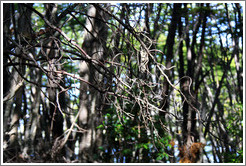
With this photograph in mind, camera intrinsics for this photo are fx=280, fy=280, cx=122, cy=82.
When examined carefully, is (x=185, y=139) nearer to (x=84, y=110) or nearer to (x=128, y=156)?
(x=128, y=156)

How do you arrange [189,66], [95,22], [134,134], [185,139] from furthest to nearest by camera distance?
[189,66] < [185,139] < [134,134] < [95,22]

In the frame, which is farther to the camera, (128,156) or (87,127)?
(128,156)

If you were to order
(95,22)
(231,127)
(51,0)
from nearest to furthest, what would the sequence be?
1. (51,0)
2. (95,22)
3. (231,127)

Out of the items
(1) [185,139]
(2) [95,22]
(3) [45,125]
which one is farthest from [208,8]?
(3) [45,125]

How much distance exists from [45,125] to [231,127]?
3824 millimetres

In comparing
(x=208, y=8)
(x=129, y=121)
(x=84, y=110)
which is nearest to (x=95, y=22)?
(x=84, y=110)

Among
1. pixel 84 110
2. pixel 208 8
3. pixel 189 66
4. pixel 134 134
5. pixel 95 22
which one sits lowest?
pixel 134 134

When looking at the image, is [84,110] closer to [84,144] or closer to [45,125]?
[84,144]

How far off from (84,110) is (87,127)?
193mm

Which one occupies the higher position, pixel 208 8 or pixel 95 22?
pixel 208 8

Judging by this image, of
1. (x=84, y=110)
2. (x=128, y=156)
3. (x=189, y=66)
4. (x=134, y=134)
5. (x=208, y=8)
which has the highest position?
(x=208, y=8)

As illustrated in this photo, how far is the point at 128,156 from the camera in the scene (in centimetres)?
381

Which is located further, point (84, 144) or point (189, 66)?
point (189, 66)

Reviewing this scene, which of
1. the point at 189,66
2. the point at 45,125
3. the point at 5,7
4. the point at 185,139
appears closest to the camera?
the point at 5,7
